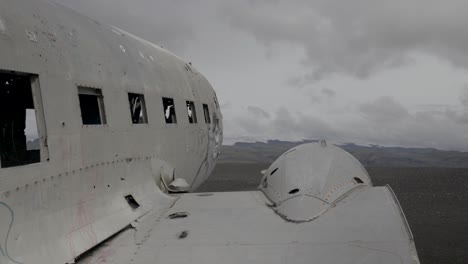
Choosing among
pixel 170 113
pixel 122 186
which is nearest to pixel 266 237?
pixel 122 186

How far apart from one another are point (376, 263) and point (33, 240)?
11.8ft

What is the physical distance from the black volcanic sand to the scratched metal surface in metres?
10.4

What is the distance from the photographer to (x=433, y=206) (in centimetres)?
2284

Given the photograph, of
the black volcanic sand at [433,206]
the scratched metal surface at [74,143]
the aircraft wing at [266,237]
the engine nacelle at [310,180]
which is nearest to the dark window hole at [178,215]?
the aircraft wing at [266,237]

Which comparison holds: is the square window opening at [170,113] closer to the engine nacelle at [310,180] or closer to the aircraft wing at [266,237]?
the engine nacelle at [310,180]

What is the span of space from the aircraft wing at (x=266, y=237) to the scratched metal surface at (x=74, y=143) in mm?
503

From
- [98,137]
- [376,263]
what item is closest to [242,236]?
[376,263]

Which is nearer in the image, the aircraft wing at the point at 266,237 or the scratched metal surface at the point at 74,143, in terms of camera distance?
the scratched metal surface at the point at 74,143

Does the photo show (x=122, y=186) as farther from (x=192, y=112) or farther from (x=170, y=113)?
(x=192, y=112)

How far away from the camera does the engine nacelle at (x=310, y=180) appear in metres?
6.07

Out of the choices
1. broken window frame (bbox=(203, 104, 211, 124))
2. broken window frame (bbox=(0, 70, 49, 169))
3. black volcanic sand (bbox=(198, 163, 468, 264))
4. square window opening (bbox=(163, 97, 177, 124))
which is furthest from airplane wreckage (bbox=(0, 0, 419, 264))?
black volcanic sand (bbox=(198, 163, 468, 264))

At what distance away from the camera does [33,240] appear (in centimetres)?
432

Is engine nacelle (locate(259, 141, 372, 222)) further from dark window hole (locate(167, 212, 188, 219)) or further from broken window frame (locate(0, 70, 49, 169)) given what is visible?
broken window frame (locate(0, 70, 49, 169))

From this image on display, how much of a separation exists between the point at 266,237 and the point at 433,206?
2079 centimetres
